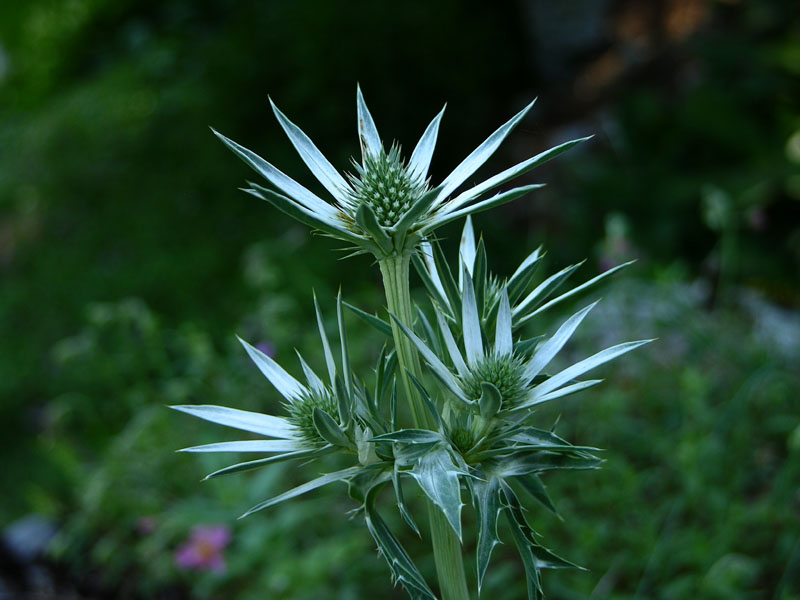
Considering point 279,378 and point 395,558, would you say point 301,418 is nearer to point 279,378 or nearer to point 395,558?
point 279,378

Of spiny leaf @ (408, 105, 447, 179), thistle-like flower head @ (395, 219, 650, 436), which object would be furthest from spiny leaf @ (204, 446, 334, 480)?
spiny leaf @ (408, 105, 447, 179)

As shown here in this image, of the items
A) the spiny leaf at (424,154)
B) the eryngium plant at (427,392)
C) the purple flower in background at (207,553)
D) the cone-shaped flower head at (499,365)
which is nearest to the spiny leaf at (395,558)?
the eryngium plant at (427,392)

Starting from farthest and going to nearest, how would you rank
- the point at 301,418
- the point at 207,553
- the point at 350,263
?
1. the point at 350,263
2. the point at 207,553
3. the point at 301,418

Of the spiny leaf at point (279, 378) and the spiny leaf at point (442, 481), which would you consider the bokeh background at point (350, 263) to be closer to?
the spiny leaf at point (279, 378)

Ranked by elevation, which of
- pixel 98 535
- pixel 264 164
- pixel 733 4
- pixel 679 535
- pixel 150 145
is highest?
pixel 150 145

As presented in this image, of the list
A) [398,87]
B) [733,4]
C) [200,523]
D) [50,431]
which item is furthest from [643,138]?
[50,431]

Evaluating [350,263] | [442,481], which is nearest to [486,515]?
[442,481]

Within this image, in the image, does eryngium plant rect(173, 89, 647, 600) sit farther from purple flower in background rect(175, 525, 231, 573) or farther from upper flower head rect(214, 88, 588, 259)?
purple flower in background rect(175, 525, 231, 573)

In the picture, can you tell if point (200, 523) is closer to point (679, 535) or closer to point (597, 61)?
point (679, 535)
